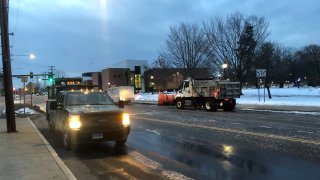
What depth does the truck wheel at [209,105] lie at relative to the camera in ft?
104

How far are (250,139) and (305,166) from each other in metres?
4.53

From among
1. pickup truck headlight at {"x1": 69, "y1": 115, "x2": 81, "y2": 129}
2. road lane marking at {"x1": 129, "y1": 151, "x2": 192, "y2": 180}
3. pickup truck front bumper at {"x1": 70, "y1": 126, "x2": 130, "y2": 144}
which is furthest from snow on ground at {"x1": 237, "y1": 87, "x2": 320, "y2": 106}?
pickup truck headlight at {"x1": 69, "y1": 115, "x2": 81, "y2": 129}

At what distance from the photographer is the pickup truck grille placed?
12.4 meters

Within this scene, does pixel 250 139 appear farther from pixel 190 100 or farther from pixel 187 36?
pixel 187 36

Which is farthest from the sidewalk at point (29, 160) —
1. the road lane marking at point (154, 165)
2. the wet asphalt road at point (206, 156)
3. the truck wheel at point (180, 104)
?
the truck wheel at point (180, 104)

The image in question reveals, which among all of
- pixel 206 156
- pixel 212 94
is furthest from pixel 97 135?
pixel 212 94

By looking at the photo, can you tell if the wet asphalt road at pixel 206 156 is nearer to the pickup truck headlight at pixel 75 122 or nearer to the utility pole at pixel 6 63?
the pickup truck headlight at pixel 75 122

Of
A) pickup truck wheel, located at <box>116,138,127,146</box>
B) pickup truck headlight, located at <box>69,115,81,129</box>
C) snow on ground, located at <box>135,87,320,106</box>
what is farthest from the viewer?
snow on ground, located at <box>135,87,320,106</box>

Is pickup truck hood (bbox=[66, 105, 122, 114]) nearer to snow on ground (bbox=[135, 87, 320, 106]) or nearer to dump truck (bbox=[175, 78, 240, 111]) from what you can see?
dump truck (bbox=[175, 78, 240, 111])

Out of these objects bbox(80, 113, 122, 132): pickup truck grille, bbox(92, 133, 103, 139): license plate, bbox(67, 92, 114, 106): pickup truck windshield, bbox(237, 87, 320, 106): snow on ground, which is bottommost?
bbox(237, 87, 320, 106): snow on ground

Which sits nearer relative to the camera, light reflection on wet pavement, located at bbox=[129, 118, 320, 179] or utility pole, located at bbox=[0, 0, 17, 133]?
light reflection on wet pavement, located at bbox=[129, 118, 320, 179]

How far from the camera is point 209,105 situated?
32.2m

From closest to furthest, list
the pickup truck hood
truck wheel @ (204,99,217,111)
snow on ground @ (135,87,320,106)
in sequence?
the pickup truck hood → truck wheel @ (204,99,217,111) → snow on ground @ (135,87,320,106)

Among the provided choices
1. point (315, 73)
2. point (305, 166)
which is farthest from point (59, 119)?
point (315, 73)
